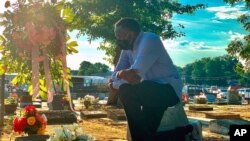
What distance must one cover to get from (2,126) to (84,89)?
3293 cm

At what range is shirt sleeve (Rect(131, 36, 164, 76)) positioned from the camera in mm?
4055

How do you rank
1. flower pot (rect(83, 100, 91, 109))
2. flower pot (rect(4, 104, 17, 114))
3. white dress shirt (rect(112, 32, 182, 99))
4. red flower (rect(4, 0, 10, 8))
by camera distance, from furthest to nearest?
flower pot (rect(83, 100, 91, 109)) → flower pot (rect(4, 104, 17, 114)) → red flower (rect(4, 0, 10, 8)) → white dress shirt (rect(112, 32, 182, 99))

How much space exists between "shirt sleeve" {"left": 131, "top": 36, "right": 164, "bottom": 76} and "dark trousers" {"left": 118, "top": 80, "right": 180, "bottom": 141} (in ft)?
0.67

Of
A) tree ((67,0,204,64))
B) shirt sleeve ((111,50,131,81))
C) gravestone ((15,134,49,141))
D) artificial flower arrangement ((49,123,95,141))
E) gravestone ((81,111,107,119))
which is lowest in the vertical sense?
gravestone ((81,111,107,119))

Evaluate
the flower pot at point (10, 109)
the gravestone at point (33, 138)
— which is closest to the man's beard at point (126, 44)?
the gravestone at point (33, 138)

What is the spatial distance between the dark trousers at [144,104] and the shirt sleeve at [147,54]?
20cm

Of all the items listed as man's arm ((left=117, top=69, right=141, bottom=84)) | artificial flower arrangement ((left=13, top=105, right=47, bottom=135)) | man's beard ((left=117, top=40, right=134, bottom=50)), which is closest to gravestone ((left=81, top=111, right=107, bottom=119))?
artificial flower arrangement ((left=13, top=105, right=47, bottom=135))

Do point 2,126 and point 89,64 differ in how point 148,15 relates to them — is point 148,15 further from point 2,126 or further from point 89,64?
point 89,64

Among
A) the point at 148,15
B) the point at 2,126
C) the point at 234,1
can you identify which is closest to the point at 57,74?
the point at 2,126

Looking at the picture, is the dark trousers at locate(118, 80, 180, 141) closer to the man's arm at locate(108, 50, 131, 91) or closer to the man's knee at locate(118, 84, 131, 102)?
the man's knee at locate(118, 84, 131, 102)

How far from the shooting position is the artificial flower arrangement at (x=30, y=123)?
787 cm

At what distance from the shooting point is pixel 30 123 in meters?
7.85

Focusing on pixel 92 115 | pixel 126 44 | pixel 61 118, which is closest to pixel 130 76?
pixel 126 44

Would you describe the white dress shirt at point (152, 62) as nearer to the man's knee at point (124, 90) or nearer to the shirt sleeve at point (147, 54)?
the shirt sleeve at point (147, 54)
